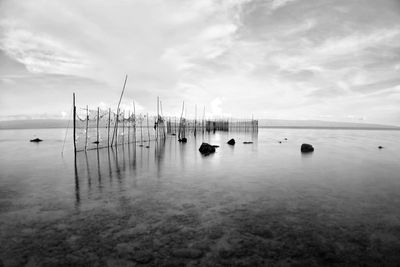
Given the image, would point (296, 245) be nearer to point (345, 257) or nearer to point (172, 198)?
point (345, 257)

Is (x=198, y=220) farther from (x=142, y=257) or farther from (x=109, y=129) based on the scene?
(x=109, y=129)

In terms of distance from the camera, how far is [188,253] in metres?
3.92

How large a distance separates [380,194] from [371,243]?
429 centimetres

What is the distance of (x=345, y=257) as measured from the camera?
3.82 m

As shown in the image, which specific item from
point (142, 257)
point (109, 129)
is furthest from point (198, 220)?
point (109, 129)

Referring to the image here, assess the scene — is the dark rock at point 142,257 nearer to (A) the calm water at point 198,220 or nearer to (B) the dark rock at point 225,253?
(A) the calm water at point 198,220

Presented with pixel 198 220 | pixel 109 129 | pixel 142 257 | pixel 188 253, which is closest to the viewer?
pixel 142 257

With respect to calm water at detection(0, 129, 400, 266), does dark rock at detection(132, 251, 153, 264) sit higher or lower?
higher

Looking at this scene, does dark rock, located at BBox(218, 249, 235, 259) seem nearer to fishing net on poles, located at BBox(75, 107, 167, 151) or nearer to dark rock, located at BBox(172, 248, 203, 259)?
dark rock, located at BBox(172, 248, 203, 259)

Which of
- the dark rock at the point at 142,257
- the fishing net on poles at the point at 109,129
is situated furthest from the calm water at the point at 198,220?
the fishing net on poles at the point at 109,129

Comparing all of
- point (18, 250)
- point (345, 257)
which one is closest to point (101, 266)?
point (18, 250)

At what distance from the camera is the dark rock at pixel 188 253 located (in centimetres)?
382

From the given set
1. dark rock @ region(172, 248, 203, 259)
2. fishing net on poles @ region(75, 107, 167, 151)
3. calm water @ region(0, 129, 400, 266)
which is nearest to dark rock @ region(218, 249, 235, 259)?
calm water @ region(0, 129, 400, 266)

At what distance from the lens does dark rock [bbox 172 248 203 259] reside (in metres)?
3.82
